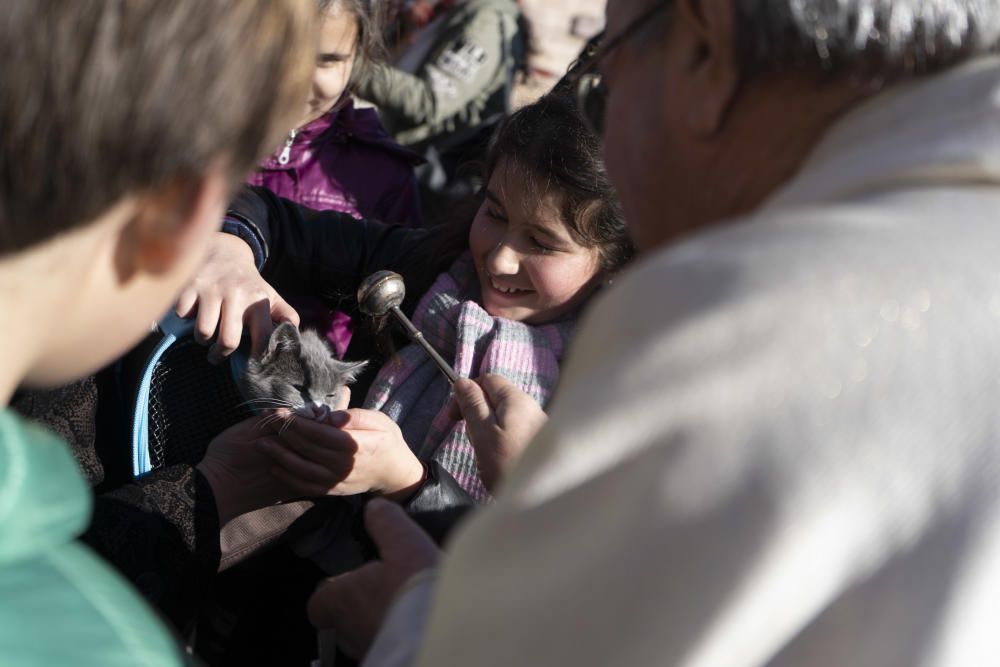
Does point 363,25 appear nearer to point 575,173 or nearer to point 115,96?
point 575,173

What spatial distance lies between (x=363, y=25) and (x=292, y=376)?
4.15ft

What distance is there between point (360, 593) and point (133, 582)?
0.43 meters

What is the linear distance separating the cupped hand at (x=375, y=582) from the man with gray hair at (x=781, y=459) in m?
0.26

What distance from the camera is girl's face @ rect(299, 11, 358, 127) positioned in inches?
100

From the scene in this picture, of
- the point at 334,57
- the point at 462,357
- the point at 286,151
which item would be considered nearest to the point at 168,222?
the point at 462,357

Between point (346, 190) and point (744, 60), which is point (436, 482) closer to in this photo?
point (744, 60)

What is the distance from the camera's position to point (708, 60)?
102 centimetres

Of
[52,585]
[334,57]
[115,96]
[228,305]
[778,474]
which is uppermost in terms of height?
[115,96]

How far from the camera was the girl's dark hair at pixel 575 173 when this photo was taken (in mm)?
2064

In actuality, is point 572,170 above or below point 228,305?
above

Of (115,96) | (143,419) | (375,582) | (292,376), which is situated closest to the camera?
(115,96)

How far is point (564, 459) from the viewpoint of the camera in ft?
2.62

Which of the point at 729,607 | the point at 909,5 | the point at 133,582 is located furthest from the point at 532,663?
the point at 133,582

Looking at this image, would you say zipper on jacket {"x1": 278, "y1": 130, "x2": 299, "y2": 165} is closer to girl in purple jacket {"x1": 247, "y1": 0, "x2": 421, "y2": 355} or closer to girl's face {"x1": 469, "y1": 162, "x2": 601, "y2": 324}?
girl in purple jacket {"x1": 247, "y1": 0, "x2": 421, "y2": 355}
